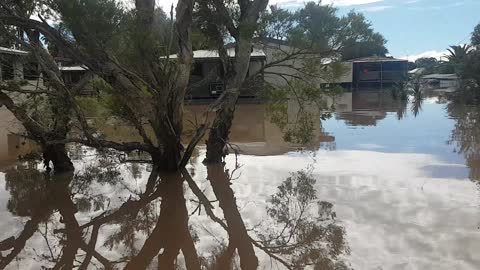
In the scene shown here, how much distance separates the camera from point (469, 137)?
13227 millimetres

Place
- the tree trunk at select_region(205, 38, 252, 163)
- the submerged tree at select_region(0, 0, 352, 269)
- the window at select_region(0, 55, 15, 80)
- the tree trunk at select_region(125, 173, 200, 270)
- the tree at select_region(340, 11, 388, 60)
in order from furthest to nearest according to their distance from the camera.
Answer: the tree trunk at select_region(205, 38, 252, 163)
the window at select_region(0, 55, 15, 80)
the tree at select_region(340, 11, 388, 60)
the submerged tree at select_region(0, 0, 352, 269)
the tree trunk at select_region(125, 173, 200, 270)

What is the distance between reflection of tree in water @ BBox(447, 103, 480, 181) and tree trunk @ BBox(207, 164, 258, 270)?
456 centimetres

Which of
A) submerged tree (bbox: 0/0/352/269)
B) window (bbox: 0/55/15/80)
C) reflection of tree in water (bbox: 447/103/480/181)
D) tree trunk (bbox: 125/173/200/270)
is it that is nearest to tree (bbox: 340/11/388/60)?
submerged tree (bbox: 0/0/352/269)

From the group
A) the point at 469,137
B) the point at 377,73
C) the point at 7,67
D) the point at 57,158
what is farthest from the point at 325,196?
the point at 377,73

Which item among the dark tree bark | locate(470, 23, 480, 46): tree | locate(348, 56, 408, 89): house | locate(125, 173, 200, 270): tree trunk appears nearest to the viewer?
locate(125, 173, 200, 270): tree trunk

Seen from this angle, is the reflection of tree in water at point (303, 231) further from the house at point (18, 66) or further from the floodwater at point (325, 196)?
the house at point (18, 66)

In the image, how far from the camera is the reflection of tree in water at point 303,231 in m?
5.39

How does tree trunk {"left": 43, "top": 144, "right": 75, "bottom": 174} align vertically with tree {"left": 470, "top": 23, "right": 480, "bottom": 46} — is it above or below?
below

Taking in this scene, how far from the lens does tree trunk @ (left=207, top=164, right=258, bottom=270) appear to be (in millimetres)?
5468

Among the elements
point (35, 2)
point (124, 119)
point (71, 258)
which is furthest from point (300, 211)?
point (35, 2)

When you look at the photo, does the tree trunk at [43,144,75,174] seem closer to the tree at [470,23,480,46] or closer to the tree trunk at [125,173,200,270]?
the tree trunk at [125,173,200,270]

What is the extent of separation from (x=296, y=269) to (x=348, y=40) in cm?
601

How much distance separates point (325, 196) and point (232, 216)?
171 cm

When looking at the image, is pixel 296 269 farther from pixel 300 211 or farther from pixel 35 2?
pixel 35 2
